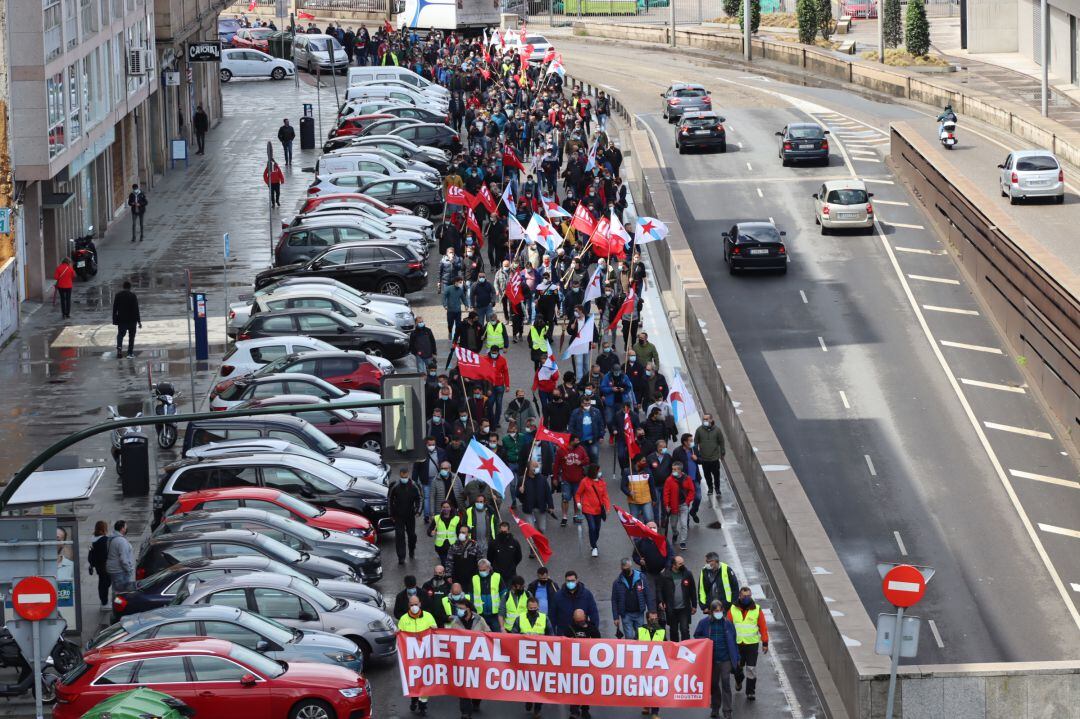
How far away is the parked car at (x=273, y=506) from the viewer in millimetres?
25969

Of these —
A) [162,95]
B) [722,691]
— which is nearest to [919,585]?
[722,691]

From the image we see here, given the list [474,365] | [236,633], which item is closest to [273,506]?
[236,633]

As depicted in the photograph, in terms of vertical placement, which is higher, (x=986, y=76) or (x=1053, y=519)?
(x=986, y=76)

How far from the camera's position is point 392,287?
135ft

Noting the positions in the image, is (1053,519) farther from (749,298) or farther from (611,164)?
(611,164)

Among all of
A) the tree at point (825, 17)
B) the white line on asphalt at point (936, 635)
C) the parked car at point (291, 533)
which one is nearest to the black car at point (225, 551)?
the parked car at point (291, 533)

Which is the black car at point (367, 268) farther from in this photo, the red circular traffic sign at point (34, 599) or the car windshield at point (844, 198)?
the red circular traffic sign at point (34, 599)

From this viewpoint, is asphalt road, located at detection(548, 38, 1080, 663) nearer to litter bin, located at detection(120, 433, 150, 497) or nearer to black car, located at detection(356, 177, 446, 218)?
black car, located at detection(356, 177, 446, 218)

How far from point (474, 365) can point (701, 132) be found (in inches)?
1211

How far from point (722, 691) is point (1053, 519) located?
11940 millimetres

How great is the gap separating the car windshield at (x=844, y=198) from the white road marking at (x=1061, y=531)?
19203 mm

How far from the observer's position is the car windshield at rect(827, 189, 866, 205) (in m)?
49.0

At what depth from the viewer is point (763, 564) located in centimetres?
2652

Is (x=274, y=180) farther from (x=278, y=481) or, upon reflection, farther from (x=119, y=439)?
(x=278, y=481)
